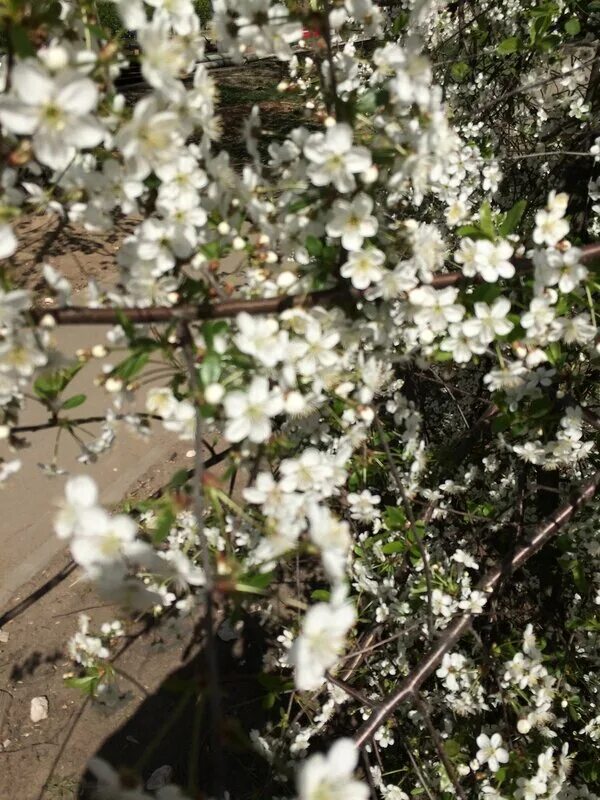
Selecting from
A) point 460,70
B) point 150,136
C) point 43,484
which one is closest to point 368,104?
point 150,136

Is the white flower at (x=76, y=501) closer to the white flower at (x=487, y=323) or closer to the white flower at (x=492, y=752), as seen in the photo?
the white flower at (x=487, y=323)

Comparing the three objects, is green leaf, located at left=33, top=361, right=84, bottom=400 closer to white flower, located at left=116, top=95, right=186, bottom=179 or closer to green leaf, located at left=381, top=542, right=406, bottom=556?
white flower, located at left=116, top=95, right=186, bottom=179

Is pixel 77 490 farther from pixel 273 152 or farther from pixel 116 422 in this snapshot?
pixel 273 152

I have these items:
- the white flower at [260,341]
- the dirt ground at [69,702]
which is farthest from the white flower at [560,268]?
the dirt ground at [69,702]

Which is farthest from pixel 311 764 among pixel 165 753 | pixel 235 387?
pixel 165 753

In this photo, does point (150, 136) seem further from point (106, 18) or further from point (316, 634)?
point (106, 18)

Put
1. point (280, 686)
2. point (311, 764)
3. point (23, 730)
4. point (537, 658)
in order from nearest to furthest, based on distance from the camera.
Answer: point (311, 764) → point (280, 686) → point (537, 658) → point (23, 730)

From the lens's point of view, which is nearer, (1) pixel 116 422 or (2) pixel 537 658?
(1) pixel 116 422
